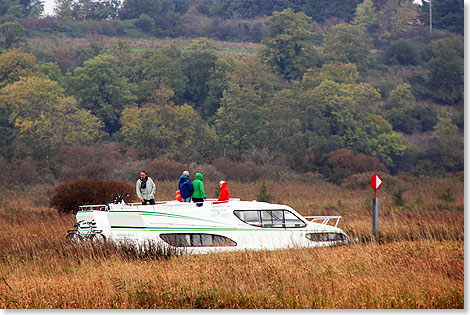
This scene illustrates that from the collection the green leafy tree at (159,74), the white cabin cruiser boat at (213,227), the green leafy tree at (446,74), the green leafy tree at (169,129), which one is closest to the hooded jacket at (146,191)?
the white cabin cruiser boat at (213,227)

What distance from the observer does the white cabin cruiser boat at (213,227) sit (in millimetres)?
17781

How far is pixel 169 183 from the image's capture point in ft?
169

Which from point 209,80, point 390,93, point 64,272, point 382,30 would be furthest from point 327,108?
point 64,272

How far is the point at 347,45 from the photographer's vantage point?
→ 289 feet

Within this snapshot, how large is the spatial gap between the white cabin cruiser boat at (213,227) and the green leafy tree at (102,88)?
59.2 metres

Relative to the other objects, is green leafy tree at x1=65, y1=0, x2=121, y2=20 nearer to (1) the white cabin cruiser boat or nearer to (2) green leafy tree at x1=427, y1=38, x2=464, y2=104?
(2) green leafy tree at x1=427, y1=38, x2=464, y2=104

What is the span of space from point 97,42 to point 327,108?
105 ft

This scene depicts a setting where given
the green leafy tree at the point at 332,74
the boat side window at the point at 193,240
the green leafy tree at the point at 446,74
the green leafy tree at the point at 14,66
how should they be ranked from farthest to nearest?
the green leafy tree at the point at 446,74 < the green leafy tree at the point at 332,74 < the green leafy tree at the point at 14,66 < the boat side window at the point at 193,240

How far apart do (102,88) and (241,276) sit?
6493 centimetres

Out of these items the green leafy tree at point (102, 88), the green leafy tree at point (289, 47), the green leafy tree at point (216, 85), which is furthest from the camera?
the green leafy tree at point (289, 47)

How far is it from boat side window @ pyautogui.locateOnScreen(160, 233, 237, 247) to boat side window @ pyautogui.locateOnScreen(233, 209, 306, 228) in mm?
826

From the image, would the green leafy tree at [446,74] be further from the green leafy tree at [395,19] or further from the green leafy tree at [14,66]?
the green leafy tree at [14,66]

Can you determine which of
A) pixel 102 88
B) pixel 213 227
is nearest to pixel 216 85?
pixel 102 88

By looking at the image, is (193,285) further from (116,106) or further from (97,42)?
(97,42)
